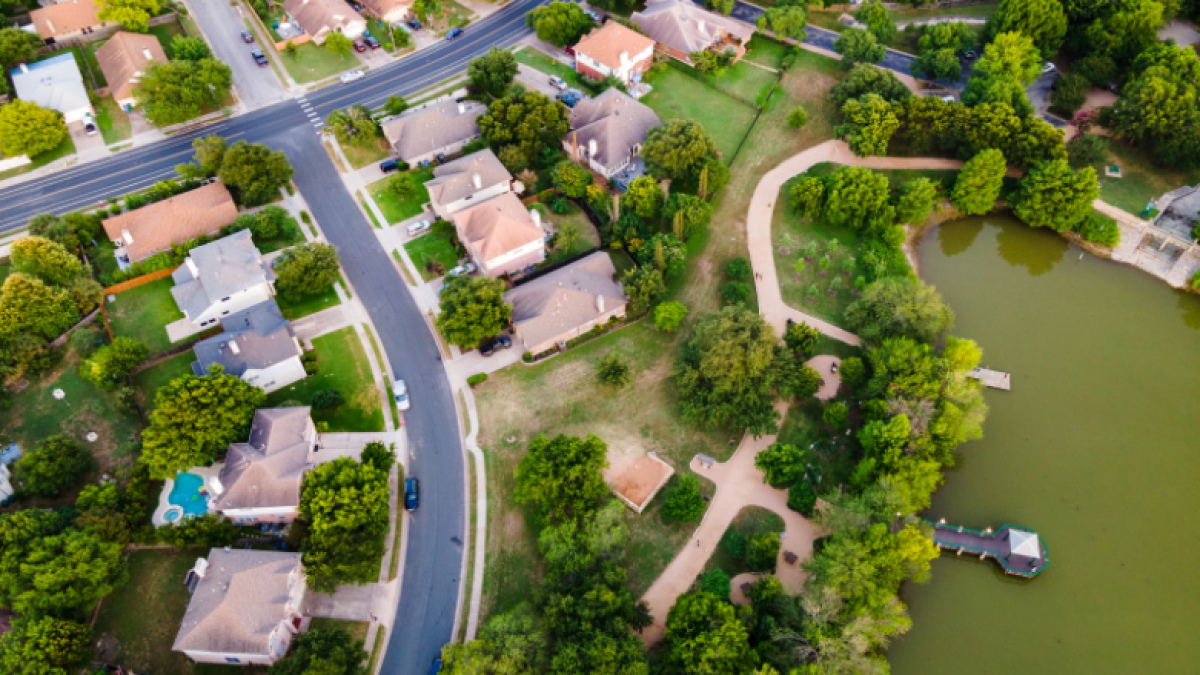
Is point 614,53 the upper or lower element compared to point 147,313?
upper

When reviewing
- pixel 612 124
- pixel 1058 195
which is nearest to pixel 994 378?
pixel 1058 195

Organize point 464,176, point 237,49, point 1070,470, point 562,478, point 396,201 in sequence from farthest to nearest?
point 237,49 < point 396,201 < point 464,176 < point 1070,470 < point 562,478

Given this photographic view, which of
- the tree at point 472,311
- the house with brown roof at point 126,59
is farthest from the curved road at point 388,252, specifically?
the house with brown roof at point 126,59

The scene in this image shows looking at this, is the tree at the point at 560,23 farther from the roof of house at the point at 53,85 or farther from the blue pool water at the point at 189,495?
the blue pool water at the point at 189,495

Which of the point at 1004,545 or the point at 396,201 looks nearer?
the point at 1004,545

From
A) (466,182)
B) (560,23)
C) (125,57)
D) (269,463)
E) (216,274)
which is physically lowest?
(269,463)

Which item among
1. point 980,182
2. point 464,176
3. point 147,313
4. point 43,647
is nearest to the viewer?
point 43,647

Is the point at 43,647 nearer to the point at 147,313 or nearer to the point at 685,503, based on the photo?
the point at 147,313
